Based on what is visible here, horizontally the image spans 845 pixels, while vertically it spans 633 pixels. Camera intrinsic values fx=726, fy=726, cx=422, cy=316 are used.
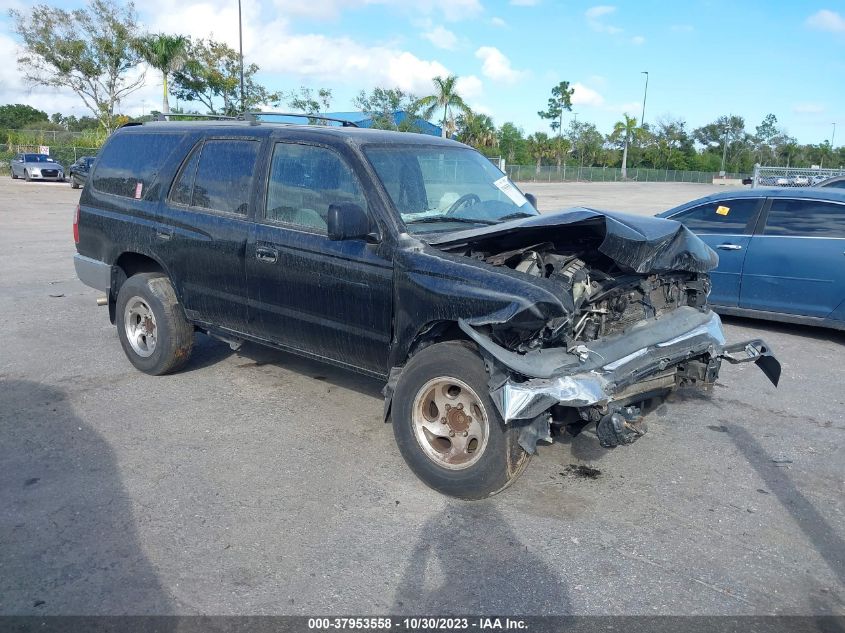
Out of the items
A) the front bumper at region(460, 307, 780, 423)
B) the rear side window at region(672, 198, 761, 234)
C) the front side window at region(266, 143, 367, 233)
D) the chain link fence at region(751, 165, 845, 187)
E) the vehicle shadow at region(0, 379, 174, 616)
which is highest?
the chain link fence at region(751, 165, 845, 187)

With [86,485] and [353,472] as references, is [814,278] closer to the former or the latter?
[353,472]

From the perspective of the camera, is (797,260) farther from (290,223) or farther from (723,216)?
(290,223)

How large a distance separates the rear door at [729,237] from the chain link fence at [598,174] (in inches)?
1702

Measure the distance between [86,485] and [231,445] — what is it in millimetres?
894

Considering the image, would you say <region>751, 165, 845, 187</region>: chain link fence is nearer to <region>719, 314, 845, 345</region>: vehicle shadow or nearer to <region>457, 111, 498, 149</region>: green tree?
<region>719, 314, 845, 345</region>: vehicle shadow

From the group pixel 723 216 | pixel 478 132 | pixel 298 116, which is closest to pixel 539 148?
pixel 478 132

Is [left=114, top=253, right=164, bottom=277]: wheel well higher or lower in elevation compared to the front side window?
lower

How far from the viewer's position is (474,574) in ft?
10.8

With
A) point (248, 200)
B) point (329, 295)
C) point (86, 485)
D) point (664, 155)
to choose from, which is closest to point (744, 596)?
point (329, 295)

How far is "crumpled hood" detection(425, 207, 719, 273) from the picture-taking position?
3893mm

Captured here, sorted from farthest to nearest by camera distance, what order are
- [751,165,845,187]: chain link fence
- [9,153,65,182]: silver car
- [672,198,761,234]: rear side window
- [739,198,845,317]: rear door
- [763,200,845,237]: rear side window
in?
[9,153,65,182]: silver car, [751,165,845,187]: chain link fence, [672,198,761,234]: rear side window, [763,200,845,237]: rear side window, [739,198,845,317]: rear door

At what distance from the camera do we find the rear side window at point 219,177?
4984 mm

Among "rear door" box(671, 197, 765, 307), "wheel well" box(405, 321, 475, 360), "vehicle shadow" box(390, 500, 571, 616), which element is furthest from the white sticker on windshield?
"rear door" box(671, 197, 765, 307)

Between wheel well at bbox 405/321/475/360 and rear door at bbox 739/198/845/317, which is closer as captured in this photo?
wheel well at bbox 405/321/475/360
